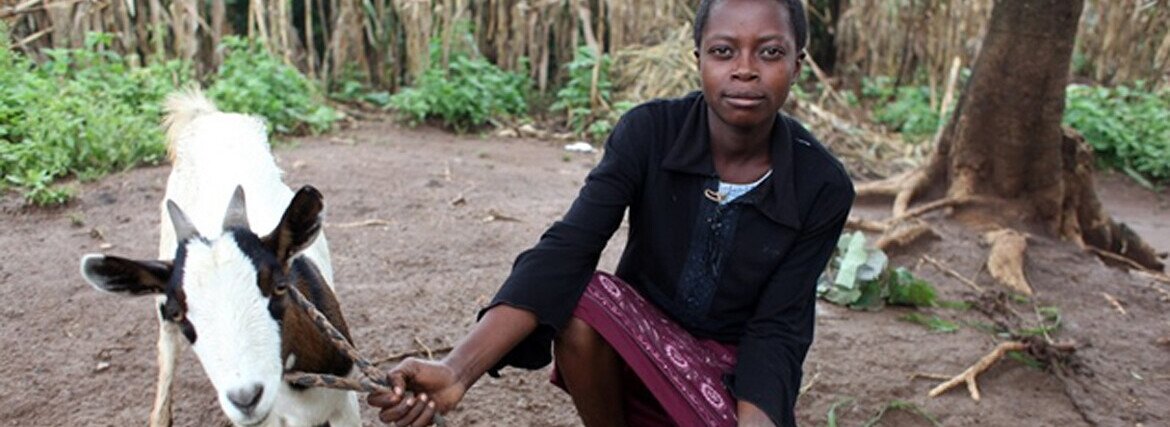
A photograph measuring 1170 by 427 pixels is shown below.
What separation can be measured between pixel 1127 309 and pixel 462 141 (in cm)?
538

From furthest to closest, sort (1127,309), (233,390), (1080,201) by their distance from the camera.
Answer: (1080,201) → (1127,309) → (233,390)

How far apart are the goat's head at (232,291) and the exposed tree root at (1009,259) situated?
13.1 feet

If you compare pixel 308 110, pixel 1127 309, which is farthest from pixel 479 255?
pixel 308 110

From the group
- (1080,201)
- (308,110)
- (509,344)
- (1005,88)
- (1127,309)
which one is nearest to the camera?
(509,344)

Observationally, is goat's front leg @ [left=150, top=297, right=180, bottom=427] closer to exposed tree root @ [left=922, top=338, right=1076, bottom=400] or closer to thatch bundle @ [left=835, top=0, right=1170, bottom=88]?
exposed tree root @ [left=922, top=338, right=1076, bottom=400]

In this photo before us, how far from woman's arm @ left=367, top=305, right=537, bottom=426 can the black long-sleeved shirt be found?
0.06 metres

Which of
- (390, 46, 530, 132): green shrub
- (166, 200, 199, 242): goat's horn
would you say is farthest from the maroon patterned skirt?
(390, 46, 530, 132): green shrub

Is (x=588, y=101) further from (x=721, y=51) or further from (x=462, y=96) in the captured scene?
(x=721, y=51)

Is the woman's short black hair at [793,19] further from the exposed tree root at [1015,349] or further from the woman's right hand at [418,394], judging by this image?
the exposed tree root at [1015,349]

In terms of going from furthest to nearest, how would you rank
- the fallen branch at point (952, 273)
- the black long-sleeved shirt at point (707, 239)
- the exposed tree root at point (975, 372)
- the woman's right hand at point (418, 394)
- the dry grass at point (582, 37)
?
the dry grass at point (582, 37), the fallen branch at point (952, 273), the exposed tree root at point (975, 372), the black long-sleeved shirt at point (707, 239), the woman's right hand at point (418, 394)

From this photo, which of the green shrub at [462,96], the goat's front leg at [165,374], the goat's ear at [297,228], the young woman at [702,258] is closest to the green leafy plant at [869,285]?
the young woman at [702,258]

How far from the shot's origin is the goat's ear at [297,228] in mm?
2357

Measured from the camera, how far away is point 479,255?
541 cm

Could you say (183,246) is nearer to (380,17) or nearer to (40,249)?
(40,249)
